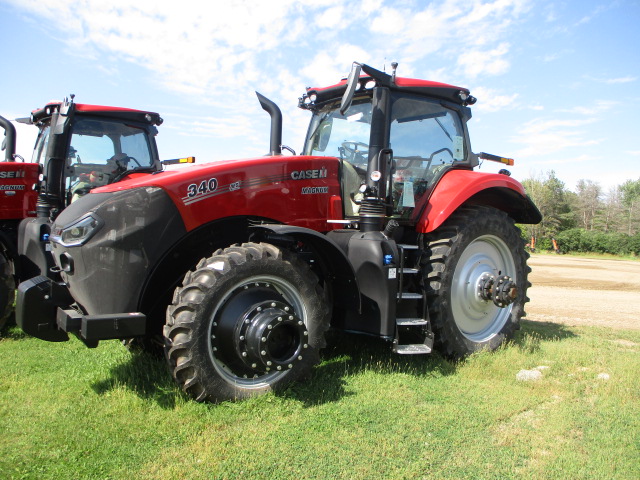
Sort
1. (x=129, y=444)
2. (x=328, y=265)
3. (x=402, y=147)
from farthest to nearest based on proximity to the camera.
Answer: (x=402, y=147), (x=328, y=265), (x=129, y=444)

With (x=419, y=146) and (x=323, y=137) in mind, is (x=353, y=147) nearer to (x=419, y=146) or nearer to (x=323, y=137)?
(x=323, y=137)

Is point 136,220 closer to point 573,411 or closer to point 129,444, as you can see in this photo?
point 129,444

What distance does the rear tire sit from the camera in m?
4.71

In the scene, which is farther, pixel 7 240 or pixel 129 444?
pixel 7 240

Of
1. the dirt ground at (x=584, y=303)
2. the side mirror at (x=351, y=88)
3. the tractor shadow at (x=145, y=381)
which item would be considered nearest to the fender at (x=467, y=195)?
the side mirror at (x=351, y=88)

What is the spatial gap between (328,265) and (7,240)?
397 cm

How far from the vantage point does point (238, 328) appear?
351 cm

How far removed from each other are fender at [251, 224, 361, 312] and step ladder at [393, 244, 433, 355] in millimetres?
439

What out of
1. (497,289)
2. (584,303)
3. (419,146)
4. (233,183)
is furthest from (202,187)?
(584,303)

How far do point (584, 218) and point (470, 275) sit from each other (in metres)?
62.8

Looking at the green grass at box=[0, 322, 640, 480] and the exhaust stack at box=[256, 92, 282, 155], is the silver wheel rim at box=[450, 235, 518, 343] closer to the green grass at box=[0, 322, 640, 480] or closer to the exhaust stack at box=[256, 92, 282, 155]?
the green grass at box=[0, 322, 640, 480]

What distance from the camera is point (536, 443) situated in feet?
10.4

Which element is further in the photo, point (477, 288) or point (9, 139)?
point (9, 139)

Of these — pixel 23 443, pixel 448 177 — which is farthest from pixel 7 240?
pixel 448 177
